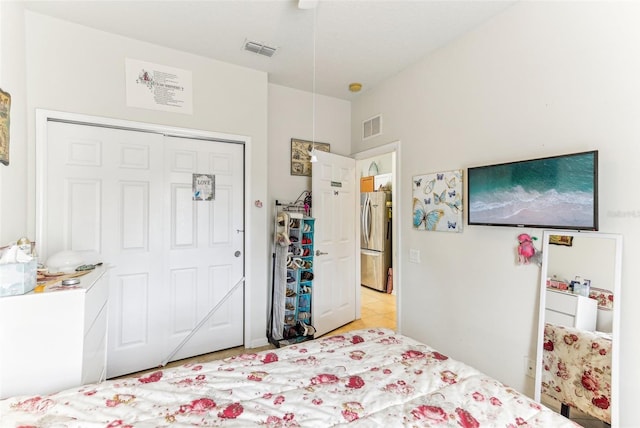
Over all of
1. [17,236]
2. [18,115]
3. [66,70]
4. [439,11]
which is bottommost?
[17,236]

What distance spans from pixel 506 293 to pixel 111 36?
3.59m

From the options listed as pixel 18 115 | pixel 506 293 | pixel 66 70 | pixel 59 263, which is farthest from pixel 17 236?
pixel 506 293

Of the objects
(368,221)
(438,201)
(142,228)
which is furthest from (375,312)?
(142,228)

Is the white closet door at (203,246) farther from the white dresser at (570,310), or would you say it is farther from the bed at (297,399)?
the white dresser at (570,310)

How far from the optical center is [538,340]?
71.6 inches

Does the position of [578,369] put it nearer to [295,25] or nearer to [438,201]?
[438,201]

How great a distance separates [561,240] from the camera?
5.71ft

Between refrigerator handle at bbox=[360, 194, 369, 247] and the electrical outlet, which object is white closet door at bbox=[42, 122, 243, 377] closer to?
the electrical outlet

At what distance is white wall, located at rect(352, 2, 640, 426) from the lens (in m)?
1.50

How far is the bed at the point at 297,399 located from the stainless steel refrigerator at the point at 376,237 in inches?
144

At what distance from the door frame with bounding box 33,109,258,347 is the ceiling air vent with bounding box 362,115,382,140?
1388mm

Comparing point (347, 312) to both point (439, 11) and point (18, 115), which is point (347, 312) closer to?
point (439, 11)

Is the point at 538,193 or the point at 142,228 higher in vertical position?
the point at 538,193

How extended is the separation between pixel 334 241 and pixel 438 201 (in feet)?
4.30
